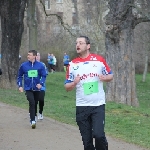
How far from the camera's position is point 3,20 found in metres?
26.6

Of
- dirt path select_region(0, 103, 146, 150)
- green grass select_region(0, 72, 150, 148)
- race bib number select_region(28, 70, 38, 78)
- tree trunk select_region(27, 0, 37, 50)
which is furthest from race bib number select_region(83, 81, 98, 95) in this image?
tree trunk select_region(27, 0, 37, 50)

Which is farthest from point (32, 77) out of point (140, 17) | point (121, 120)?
point (140, 17)

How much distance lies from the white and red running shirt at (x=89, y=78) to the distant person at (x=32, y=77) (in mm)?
4761

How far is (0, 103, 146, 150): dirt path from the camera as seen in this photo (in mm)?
10328

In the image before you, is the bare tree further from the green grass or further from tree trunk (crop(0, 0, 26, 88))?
tree trunk (crop(0, 0, 26, 88))

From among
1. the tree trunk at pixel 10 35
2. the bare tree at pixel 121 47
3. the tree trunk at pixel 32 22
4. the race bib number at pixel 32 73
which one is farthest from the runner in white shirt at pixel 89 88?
the tree trunk at pixel 32 22

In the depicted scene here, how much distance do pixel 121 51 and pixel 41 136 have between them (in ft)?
27.3

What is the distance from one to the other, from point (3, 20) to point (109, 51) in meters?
8.66

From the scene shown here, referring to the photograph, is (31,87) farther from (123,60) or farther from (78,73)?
(123,60)

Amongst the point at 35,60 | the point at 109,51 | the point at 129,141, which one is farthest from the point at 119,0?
the point at 129,141

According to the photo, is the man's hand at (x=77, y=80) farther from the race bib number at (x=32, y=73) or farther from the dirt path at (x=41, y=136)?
the race bib number at (x=32, y=73)

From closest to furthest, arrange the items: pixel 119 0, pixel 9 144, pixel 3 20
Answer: pixel 9 144 < pixel 119 0 < pixel 3 20

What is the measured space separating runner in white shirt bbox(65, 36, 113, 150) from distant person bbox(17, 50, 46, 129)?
15.5 ft

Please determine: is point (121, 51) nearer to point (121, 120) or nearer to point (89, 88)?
point (121, 120)
